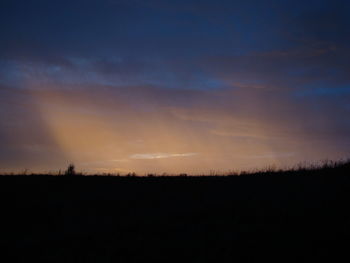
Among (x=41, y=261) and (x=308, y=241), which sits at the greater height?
(x=308, y=241)

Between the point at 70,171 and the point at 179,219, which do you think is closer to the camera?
the point at 179,219

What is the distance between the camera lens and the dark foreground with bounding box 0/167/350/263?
30.1 feet

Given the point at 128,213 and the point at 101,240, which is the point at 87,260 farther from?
the point at 128,213

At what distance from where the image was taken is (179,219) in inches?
498

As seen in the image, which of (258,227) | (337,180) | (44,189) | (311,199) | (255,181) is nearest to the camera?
(258,227)

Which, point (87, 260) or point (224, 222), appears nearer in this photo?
point (87, 260)

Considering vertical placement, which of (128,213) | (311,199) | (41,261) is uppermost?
(311,199)

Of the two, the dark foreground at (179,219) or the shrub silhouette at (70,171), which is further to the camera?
the shrub silhouette at (70,171)

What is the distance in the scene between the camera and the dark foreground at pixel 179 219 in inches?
361

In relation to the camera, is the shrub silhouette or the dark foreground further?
the shrub silhouette

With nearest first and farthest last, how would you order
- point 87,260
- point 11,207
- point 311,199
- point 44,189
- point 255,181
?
point 87,260
point 311,199
point 11,207
point 255,181
point 44,189

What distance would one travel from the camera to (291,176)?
18188 millimetres

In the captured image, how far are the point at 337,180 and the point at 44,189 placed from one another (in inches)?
587

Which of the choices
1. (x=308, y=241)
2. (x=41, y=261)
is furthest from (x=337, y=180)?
(x=41, y=261)
